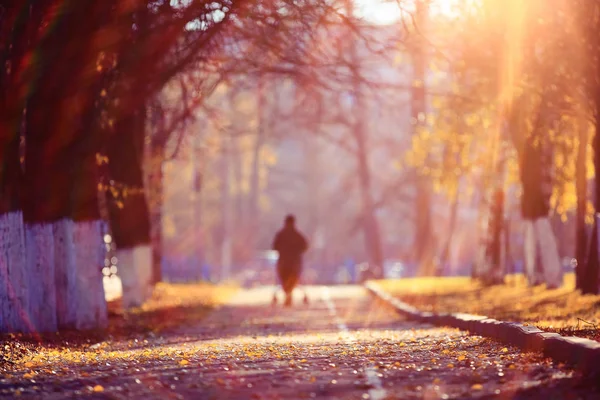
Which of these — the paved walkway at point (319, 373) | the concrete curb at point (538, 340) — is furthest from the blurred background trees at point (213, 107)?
the concrete curb at point (538, 340)

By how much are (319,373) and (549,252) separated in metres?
19.5

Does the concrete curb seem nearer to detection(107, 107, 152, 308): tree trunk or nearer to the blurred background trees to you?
the blurred background trees

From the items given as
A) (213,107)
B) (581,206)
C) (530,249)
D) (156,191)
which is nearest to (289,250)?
(213,107)

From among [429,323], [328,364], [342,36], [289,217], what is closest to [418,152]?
[289,217]

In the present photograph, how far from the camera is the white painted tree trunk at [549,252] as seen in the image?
28234 mm

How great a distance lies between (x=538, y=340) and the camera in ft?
36.9

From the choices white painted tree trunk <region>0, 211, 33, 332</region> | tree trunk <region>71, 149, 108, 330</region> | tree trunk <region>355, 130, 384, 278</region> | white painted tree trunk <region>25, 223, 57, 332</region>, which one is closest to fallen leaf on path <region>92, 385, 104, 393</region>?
white painted tree trunk <region>0, 211, 33, 332</region>

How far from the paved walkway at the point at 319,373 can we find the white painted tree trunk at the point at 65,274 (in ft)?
8.95

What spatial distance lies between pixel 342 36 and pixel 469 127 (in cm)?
834

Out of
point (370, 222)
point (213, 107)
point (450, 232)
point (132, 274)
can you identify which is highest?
point (213, 107)

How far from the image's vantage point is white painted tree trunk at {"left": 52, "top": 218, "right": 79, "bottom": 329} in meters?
17.3

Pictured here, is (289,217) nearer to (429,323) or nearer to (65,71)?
(429,323)

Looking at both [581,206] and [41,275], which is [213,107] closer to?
[581,206]

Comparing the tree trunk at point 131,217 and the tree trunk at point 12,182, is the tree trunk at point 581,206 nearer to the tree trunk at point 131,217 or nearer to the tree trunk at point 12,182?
the tree trunk at point 131,217
